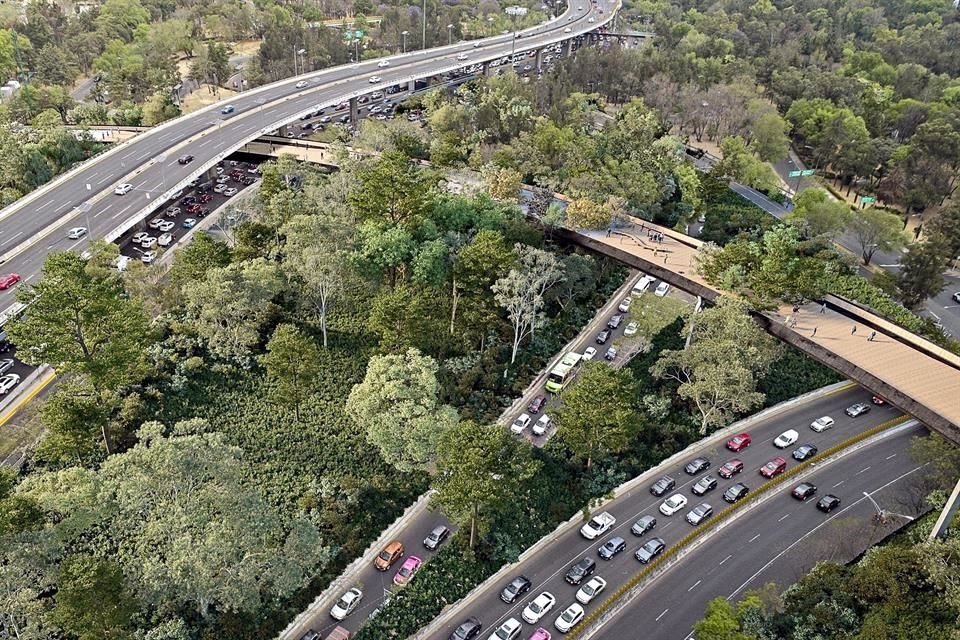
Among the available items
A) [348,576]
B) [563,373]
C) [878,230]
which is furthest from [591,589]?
[878,230]

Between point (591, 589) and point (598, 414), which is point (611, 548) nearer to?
point (591, 589)

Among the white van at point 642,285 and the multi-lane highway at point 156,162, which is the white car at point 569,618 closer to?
the white van at point 642,285

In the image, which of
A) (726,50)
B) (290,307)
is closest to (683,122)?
(726,50)

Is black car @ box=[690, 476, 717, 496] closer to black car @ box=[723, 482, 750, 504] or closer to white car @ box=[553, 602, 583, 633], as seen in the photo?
black car @ box=[723, 482, 750, 504]

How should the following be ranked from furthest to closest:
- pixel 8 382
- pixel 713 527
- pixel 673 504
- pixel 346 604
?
pixel 8 382, pixel 673 504, pixel 713 527, pixel 346 604

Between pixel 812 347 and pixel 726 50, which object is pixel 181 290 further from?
pixel 726 50

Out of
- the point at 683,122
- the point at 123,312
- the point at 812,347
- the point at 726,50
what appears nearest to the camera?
the point at 123,312
